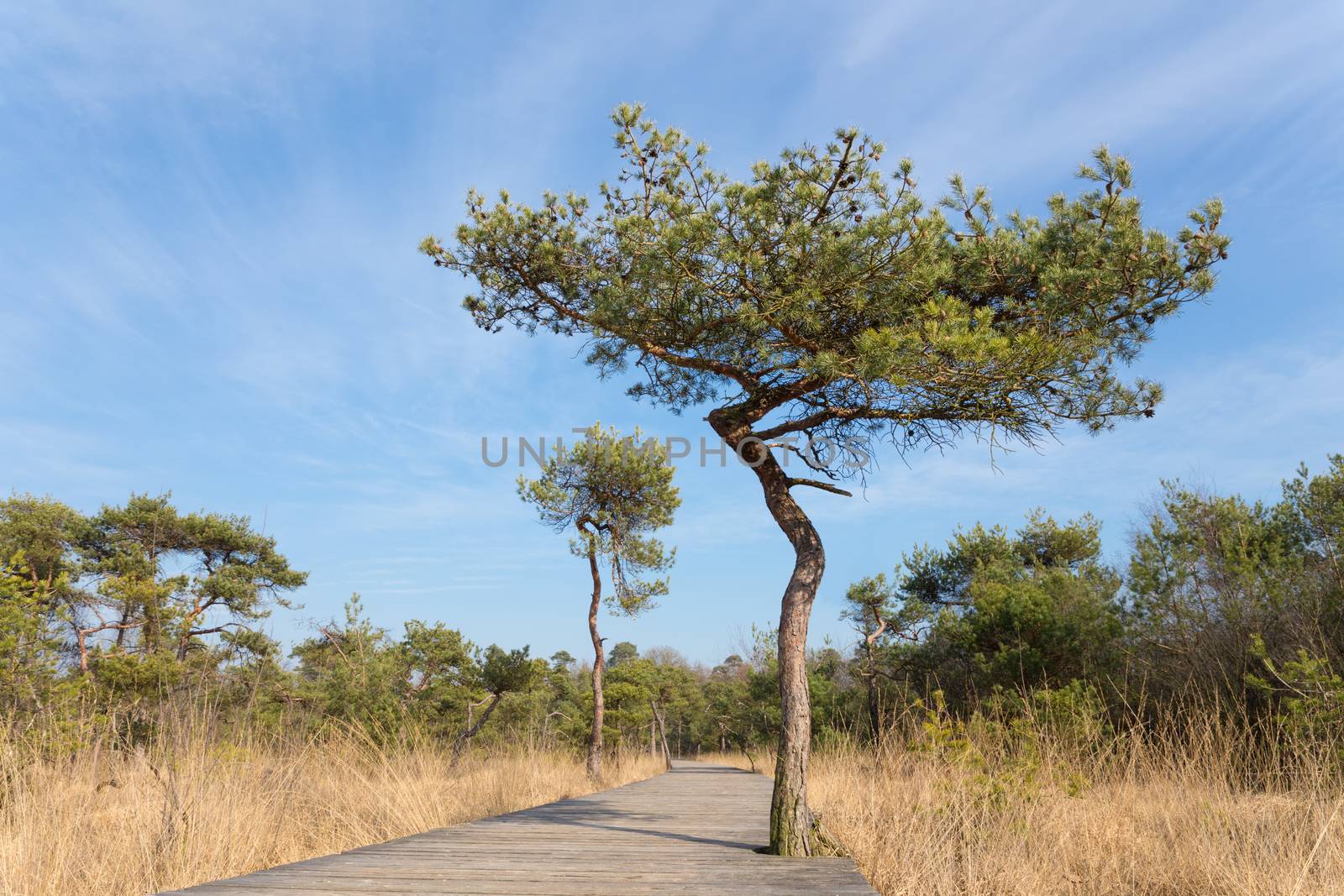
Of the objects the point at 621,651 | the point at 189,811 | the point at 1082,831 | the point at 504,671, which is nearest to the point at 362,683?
the point at 504,671

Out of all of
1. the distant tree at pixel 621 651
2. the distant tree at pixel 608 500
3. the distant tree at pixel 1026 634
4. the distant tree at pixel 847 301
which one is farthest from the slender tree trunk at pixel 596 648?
the distant tree at pixel 621 651

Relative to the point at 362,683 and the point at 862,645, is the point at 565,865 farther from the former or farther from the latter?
the point at 862,645

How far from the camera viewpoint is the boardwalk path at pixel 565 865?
3.33 m

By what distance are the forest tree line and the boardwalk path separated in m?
1.31

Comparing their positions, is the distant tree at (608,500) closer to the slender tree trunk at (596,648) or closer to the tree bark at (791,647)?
the slender tree trunk at (596,648)

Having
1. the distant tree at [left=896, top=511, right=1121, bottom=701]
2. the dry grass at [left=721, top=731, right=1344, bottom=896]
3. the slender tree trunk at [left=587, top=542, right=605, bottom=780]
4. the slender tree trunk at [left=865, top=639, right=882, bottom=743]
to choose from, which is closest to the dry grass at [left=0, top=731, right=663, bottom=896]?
the dry grass at [left=721, top=731, right=1344, bottom=896]

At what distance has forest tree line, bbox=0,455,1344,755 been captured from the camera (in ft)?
27.2

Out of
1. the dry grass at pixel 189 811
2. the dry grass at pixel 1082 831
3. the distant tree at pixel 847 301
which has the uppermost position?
the distant tree at pixel 847 301

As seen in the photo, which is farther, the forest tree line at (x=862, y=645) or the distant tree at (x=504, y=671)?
the distant tree at (x=504, y=671)

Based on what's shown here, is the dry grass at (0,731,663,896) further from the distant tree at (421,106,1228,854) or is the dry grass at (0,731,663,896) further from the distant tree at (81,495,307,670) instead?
the distant tree at (81,495,307,670)

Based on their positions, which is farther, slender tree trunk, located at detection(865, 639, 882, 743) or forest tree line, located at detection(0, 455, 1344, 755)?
slender tree trunk, located at detection(865, 639, 882, 743)

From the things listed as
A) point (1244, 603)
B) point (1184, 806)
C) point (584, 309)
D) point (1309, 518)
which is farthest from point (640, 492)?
point (1309, 518)

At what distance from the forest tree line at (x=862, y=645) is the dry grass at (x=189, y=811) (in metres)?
0.41

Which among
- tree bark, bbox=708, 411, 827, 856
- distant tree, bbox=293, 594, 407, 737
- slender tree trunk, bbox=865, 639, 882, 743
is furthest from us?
slender tree trunk, bbox=865, 639, 882, 743
